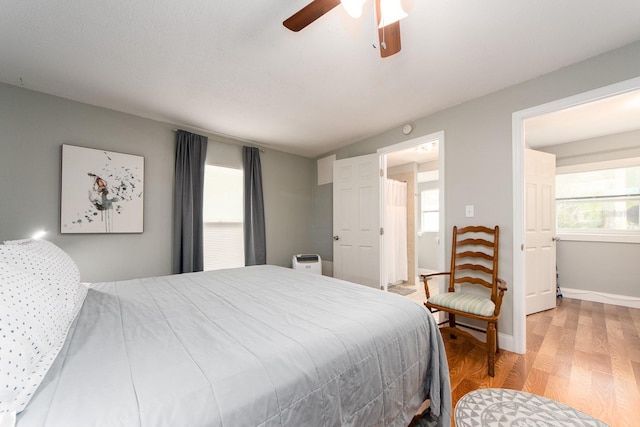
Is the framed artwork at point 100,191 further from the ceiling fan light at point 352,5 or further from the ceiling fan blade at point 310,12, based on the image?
the ceiling fan light at point 352,5

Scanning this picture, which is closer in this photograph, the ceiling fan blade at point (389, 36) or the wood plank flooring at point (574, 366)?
the ceiling fan blade at point (389, 36)

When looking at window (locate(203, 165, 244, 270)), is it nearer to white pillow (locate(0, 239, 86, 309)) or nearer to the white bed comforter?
the white bed comforter

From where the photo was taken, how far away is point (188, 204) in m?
3.16

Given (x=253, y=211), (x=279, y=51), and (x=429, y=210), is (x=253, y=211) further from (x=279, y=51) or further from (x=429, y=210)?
(x=429, y=210)

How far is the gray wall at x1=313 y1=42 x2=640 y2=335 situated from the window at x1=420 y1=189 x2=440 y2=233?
3.41 meters

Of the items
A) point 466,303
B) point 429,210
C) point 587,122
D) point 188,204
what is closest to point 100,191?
point 188,204

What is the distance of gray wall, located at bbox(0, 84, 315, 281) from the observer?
2275 millimetres

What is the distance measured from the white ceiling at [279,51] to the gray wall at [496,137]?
0.11 metres

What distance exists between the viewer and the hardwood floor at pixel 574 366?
1.62 m

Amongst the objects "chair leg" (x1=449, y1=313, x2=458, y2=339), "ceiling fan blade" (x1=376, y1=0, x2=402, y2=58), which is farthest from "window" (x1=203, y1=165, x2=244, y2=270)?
"ceiling fan blade" (x1=376, y1=0, x2=402, y2=58)

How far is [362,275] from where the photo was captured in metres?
3.65

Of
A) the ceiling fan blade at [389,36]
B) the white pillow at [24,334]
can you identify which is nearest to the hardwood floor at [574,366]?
the white pillow at [24,334]

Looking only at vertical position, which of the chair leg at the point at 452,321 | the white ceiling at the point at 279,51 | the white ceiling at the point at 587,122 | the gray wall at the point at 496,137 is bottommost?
the chair leg at the point at 452,321

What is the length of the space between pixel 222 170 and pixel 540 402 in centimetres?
385
